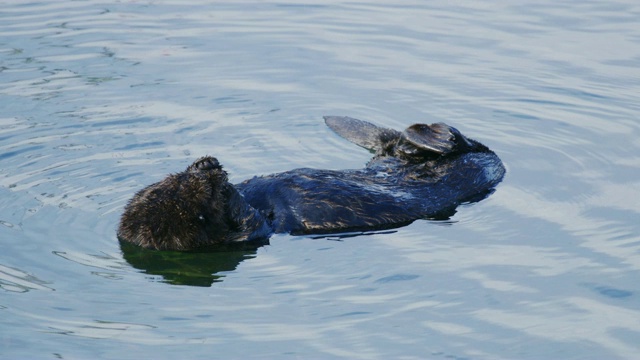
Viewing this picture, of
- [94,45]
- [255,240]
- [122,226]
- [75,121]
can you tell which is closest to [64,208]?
[122,226]

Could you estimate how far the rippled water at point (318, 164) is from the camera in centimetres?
534

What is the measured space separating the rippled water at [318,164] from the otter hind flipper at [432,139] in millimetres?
523

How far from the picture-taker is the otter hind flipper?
7.43m

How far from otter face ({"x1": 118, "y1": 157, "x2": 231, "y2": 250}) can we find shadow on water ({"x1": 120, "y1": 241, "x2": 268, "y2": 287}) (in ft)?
0.18

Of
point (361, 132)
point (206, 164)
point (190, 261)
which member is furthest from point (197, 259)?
point (361, 132)

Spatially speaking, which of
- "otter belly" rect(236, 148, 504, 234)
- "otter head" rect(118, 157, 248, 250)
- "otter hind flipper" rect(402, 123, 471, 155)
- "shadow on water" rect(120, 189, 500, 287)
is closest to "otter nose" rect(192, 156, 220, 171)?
"otter head" rect(118, 157, 248, 250)

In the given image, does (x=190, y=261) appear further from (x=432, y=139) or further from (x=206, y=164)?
(x=432, y=139)

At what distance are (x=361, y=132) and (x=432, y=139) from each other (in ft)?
3.07

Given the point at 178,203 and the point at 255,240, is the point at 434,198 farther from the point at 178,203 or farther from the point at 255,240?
the point at 178,203

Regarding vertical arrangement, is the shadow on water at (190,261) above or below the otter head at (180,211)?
below

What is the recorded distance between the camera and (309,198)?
21.9 feet

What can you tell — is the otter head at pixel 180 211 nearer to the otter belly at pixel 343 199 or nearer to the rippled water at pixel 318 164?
the rippled water at pixel 318 164

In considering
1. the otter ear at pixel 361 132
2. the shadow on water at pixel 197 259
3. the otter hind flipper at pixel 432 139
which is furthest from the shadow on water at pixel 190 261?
the otter ear at pixel 361 132

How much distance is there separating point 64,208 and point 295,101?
10.2ft
